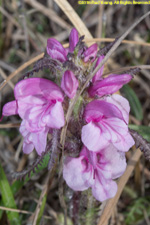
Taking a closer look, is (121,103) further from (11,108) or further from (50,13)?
(50,13)

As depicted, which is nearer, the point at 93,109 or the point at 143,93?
the point at 93,109

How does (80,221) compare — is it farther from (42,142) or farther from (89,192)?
(42,142)

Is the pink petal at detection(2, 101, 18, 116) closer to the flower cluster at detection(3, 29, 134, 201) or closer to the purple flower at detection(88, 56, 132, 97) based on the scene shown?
the flower cluster at detection(3, 29, 134, 201)


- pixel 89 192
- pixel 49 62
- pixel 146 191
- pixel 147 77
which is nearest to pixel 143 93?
pixel 147 77

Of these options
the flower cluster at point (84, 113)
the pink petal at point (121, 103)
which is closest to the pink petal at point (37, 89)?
the flower cluster at point (84, 113)

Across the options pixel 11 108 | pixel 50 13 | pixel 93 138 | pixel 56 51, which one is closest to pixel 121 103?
pixel 93 138
